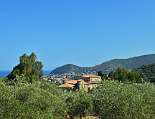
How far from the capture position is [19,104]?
69.0ft

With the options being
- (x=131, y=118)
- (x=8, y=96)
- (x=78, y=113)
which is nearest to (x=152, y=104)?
(x=131, y=118)

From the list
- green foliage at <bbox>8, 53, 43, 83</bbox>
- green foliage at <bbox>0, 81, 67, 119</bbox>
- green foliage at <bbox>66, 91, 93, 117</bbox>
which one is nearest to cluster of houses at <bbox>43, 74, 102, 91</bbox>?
green foliage at <bbox>8, 53, 43, 83</bbox>

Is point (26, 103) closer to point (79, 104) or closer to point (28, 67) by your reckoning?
point (79, 104)

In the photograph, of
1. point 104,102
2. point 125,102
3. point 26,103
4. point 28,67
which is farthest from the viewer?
point 28,67

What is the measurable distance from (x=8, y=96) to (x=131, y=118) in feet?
19.7

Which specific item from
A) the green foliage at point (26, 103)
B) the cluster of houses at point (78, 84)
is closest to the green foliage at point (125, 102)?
the green foliage at point (26, 103)

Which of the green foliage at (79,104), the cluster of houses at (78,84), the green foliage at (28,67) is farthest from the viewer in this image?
the cluster of houses at (78,84)

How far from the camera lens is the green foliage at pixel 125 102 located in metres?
22.0

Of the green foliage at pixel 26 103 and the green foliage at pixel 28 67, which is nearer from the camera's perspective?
the green foliage at pixel 26 103

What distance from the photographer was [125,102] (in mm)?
21984

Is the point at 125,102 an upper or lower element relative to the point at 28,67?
lower

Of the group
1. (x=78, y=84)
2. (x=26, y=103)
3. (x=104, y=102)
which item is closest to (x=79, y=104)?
(x=104, y=102)

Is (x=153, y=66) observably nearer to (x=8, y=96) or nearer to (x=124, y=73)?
(x=124, y=73)

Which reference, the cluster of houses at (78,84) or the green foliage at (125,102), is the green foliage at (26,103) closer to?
the green foliage at (125,102)
